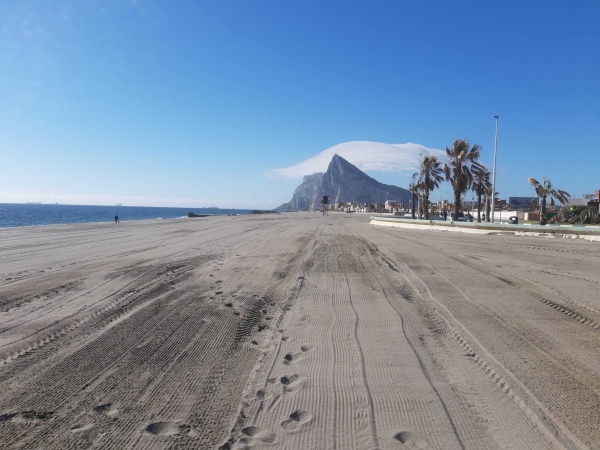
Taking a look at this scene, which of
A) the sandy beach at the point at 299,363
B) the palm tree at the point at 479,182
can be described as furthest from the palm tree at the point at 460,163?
the sandy beach at the point at 299,363

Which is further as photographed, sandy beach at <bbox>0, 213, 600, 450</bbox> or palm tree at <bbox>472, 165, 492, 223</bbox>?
palm tree at <bbox>472, 165, 492, 223</bbox>

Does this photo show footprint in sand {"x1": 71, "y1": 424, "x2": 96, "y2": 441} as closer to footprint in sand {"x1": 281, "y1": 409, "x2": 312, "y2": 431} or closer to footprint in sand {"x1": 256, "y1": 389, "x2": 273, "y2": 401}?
footprint in sand {"x1": 256, "y1": 389, "x2": 273, "y2": 401}

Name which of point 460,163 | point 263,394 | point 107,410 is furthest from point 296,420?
point 460,163

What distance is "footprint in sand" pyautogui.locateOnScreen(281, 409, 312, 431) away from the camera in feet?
11.1

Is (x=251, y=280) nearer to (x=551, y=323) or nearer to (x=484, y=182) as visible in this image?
(x=551, y=323)

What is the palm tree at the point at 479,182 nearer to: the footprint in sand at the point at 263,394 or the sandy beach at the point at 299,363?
the sandy beach at the point at 299,363

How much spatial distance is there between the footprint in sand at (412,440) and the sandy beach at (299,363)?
0.02 m

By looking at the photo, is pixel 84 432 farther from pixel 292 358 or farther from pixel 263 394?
pixel 292 358

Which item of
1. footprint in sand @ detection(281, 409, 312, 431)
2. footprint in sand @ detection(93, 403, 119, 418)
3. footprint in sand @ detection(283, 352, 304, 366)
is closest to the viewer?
footprint in sand @ detection(281, 409, 312, 431)

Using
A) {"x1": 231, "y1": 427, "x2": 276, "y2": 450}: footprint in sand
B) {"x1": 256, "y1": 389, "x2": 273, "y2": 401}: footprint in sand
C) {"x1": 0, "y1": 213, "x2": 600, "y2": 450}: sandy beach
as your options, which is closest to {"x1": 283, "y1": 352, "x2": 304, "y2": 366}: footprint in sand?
{"x1": 0, "y1": 213, "x2": 600, "y2": 450}: sandy beach

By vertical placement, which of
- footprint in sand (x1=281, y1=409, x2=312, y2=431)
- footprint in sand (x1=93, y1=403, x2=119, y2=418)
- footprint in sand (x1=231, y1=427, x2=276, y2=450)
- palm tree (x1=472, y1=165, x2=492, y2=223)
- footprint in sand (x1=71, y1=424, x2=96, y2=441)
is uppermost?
palm tree (x1=472, y1=165, x2=492, y2=223)

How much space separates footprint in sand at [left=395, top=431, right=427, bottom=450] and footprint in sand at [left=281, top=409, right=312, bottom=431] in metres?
0.76

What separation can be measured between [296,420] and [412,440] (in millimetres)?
939

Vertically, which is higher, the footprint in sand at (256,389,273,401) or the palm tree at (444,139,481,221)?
the palm tree at (444,139,481,221)
